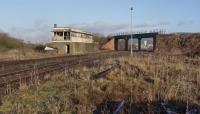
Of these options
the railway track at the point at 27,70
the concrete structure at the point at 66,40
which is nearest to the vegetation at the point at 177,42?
the concrete structure at the point at 66,40

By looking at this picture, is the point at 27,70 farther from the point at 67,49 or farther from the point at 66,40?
the point at 67,49

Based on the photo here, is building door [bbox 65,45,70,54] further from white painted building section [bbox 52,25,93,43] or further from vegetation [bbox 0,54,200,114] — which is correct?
vegetation [bbox 0,54,200,114]

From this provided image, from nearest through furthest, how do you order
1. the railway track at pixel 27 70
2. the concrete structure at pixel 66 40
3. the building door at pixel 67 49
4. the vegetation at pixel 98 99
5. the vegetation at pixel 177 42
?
1. the vegetation at pixel 98 99
2. the railway track at pixel 27 70
3. the concrete structure at pixel 66 40
4. the building door at pixel 67 49
5. the vegetation at pixel 177 42

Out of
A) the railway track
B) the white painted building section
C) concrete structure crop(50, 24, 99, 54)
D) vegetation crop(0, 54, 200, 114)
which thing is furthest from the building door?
vegetation crop(0, 54, 200, 114)

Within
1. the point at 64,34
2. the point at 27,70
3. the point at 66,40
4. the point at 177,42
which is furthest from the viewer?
the point at 177,42

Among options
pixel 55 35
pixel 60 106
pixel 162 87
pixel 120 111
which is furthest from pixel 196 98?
pixel 55 35

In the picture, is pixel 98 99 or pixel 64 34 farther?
pixel 64 34

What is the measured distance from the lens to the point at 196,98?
1145 centimetres

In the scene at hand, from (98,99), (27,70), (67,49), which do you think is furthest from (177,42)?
(98,99)

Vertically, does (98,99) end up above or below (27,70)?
above

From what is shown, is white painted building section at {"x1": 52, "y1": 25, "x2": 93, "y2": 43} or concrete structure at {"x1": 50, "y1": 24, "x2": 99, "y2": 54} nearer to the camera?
concrete structure at {"x1": 50, "y1": 24, "x2": 99, "y2": 54}

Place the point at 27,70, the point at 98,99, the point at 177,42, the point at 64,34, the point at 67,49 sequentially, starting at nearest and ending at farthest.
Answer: the point at 98,99 < the point at 27,70 < the point at 67,49 < the point at 64,34 < the point at 177,42

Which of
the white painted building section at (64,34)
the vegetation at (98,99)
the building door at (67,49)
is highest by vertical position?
the white painted building section at (64,34)

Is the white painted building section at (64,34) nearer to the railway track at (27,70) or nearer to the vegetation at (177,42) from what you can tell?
the vegetation at (177,42)
